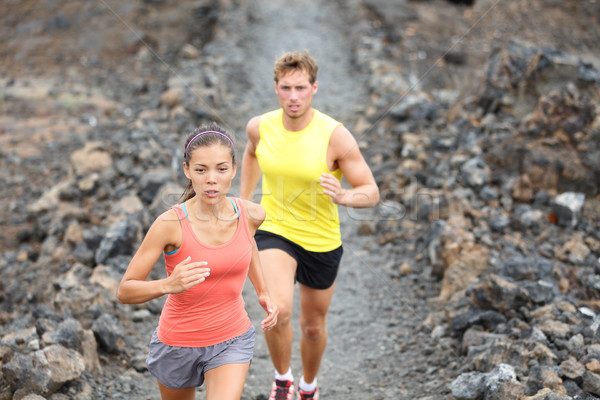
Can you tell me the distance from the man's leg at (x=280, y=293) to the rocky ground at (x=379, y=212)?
0.90 metres

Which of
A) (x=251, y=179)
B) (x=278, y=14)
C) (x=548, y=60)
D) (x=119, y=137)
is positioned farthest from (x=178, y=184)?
(x=278, y=14)

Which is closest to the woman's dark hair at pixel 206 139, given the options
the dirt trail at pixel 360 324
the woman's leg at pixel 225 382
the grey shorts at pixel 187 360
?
the grey shorts at pixel 187 360

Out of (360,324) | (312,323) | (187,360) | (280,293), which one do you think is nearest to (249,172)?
(280,293)

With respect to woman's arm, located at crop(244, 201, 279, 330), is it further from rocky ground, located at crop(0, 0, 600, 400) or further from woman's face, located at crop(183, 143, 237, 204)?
rocky ground, located at crop(0, 0, 600, 400)

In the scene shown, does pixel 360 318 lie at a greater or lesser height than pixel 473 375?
lesser

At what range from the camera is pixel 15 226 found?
9.00m

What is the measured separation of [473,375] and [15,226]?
23.5ft

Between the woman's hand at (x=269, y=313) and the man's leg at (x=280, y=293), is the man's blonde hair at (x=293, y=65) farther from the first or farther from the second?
the woman's hand at (x=269, y=313)

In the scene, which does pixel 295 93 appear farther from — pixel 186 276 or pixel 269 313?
pixel 186 276

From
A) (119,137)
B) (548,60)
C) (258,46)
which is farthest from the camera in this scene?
(258,46)

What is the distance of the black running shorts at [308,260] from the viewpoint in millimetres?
4293

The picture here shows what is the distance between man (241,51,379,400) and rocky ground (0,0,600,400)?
1116 mm

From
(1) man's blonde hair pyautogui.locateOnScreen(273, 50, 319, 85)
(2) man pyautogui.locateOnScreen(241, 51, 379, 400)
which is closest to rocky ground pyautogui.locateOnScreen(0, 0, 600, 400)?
(2) man pyautogui.locateOnScreen(241, 51, 379, 400)

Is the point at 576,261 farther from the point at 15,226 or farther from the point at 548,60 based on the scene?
the point at 15,226
